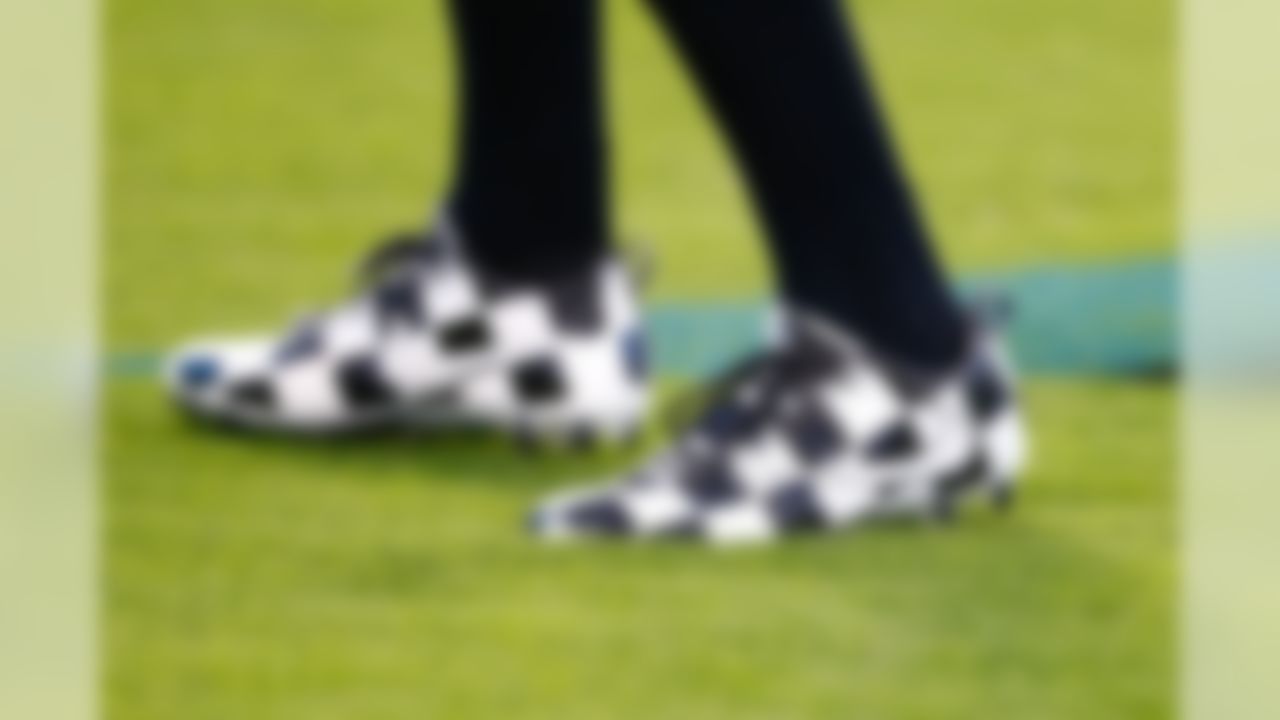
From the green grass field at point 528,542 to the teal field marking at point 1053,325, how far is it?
0.08 feet

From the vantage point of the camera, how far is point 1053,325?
936mm

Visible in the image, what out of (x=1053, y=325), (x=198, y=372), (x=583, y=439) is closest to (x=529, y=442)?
(x=583, y=439)

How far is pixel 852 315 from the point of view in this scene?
689mm

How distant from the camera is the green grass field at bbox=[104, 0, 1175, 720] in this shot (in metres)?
0.56

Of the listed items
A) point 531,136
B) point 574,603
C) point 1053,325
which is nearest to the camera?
point 574,603

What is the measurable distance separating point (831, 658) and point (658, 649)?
43 millimetres

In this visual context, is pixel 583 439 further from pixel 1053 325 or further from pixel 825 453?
pixel 1053 325

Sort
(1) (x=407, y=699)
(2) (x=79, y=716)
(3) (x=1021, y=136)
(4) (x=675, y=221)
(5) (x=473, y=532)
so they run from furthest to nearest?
(3) (x=1021, y=136) → (4) (x=675, y=221) → (5) (x=473, y=532) → (1) (x=407, y=699) → (2) (x=79, y=716)

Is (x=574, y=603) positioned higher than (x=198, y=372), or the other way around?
(x=198, y=372)

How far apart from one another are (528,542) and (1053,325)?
0.33 metres

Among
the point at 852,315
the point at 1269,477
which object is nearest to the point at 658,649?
the point at 852,315

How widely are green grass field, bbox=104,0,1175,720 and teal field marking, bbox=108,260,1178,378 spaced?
0.08 ft

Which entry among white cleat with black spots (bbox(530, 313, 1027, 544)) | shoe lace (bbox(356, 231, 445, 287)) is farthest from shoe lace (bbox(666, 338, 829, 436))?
shoe lace (bbox(356, 231, 445, 287))

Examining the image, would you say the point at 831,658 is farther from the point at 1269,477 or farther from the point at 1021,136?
the point at 1021,136
